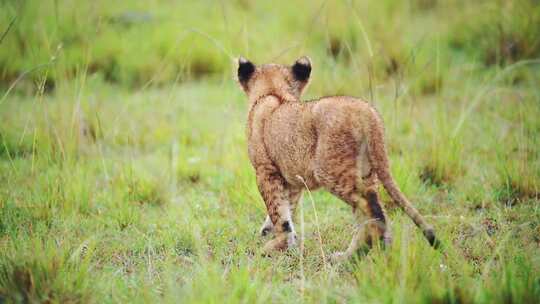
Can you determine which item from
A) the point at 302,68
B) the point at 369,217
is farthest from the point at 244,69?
the point at 369,217

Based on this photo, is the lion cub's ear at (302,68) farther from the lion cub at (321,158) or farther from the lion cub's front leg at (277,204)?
the lion cub's front leg at (277,204)

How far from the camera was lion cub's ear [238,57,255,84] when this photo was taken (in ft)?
14.4

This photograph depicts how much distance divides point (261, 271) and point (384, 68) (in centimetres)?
481

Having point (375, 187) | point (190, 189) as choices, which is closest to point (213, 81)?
point (190, 189)

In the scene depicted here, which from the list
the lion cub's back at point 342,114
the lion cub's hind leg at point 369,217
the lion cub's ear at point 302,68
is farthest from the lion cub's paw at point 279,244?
the lion cub's ear at point 302,68

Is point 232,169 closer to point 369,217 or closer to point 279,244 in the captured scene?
point 279,244

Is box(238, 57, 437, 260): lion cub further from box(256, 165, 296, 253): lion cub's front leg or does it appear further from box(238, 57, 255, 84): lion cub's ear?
box(238, 57, 255, 84): lion cub's ear

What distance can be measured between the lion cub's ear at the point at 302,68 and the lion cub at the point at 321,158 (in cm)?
19

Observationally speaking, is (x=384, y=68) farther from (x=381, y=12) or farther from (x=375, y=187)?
(x=375, y=187)

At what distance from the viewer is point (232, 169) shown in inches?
223

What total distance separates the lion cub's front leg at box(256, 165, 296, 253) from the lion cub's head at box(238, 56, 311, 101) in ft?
2.05

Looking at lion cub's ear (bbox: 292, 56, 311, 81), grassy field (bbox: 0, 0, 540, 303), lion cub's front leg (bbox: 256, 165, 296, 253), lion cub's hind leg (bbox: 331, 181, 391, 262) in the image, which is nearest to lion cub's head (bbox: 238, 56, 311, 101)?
lion cub's ear (bbox: 292, 56, 311, 81)

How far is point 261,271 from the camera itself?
11.6ft

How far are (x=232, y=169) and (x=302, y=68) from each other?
1595 mm
